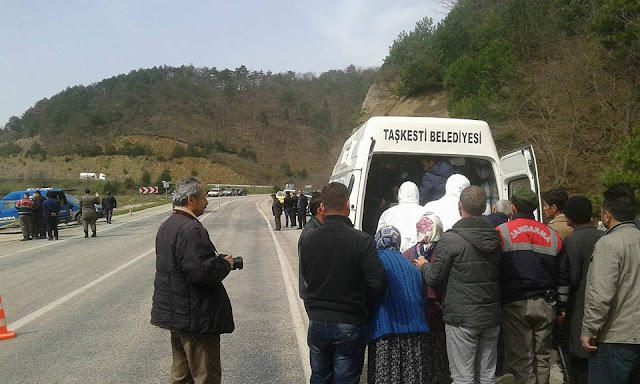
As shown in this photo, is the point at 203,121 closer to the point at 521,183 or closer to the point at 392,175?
the point at 392,175

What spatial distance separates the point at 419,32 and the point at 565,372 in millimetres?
44662

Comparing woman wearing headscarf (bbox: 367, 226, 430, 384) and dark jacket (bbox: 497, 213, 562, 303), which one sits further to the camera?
dark jacket (bbox: 497, 213, 562, 303)

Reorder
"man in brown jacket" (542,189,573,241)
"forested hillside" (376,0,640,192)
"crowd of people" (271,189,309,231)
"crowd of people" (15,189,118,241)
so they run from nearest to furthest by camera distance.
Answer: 1. "man in brown jacket" (542,189,573,241)
2. "forested hillside" (376,0,640,192)
3. "crowd of people" (15,189,118,241)
4. "crowd of people" (271,189,309,231)

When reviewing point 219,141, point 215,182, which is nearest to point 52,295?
→ point 215,182

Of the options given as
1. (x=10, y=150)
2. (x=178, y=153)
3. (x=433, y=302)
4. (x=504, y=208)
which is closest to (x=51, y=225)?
(x=504, y=208)

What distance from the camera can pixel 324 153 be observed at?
132500 mm

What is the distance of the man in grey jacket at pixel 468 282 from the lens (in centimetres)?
378

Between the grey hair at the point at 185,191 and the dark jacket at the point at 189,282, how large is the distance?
0.47 feet

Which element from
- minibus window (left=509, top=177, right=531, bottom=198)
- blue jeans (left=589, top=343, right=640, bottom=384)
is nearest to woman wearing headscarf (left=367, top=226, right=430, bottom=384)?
blue jeans (left=589, top=343, right=640, bottom=384)

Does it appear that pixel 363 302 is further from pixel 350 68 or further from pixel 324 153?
pixel 350 68

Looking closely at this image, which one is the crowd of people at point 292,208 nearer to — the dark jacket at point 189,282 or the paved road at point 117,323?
the paved road at point 117,323

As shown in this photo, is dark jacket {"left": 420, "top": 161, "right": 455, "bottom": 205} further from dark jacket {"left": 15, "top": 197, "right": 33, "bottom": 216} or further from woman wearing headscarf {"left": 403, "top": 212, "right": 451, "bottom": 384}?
dark jacket {"left": 15, "top": 197, "right": 33, "bottom": 216}

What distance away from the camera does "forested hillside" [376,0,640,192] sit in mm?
17594

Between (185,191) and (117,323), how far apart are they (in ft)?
13.5
